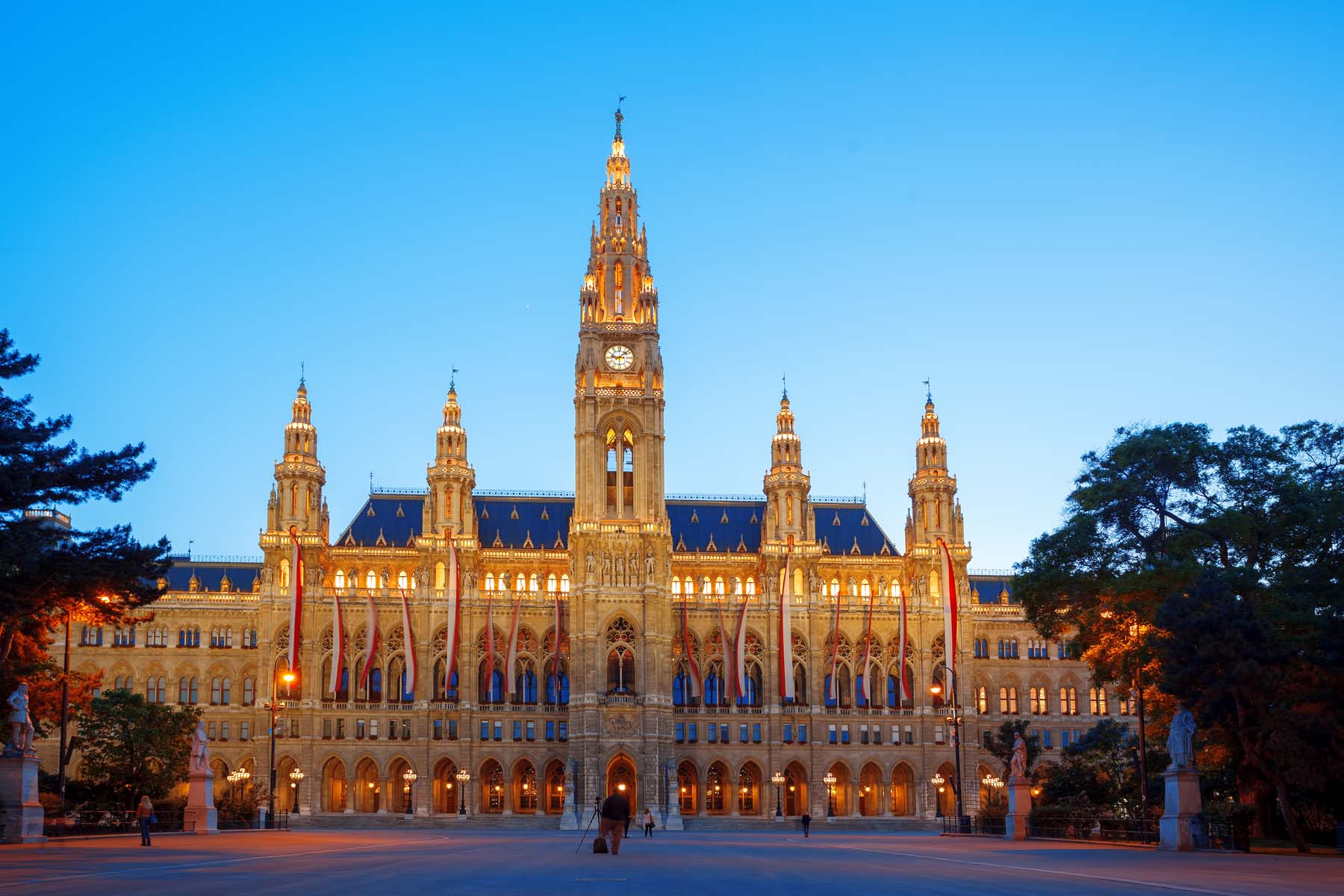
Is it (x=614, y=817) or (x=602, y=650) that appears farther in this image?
(x=602, y=650)

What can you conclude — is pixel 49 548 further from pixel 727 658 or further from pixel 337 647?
pixel 727 658

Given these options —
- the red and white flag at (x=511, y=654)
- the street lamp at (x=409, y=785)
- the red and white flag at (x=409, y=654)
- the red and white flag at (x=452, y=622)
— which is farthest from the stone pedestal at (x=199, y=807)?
the street lamp at (x=409, y=785)

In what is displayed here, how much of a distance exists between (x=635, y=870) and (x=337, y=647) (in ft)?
254

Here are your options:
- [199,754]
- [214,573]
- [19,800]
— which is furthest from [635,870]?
[214,573]

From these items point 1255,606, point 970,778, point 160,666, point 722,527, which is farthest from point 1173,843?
point 160,666

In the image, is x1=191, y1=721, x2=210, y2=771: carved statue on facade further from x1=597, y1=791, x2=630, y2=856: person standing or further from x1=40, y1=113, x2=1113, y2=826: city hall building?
x1=40, y1=113, x2=1113, y2=826: city hall building

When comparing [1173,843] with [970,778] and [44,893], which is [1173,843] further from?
[970,778]

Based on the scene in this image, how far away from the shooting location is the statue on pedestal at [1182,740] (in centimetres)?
4669

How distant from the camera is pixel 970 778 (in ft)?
377

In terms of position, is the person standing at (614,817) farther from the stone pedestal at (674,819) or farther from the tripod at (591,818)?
the stone pedestal at (674,819)

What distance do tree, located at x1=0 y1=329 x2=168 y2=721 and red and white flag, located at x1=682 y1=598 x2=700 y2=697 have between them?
6430 centimetres

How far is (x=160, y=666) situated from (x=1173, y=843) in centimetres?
9042

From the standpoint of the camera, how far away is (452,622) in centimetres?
10644

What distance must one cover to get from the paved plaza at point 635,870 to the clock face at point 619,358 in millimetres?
72234
